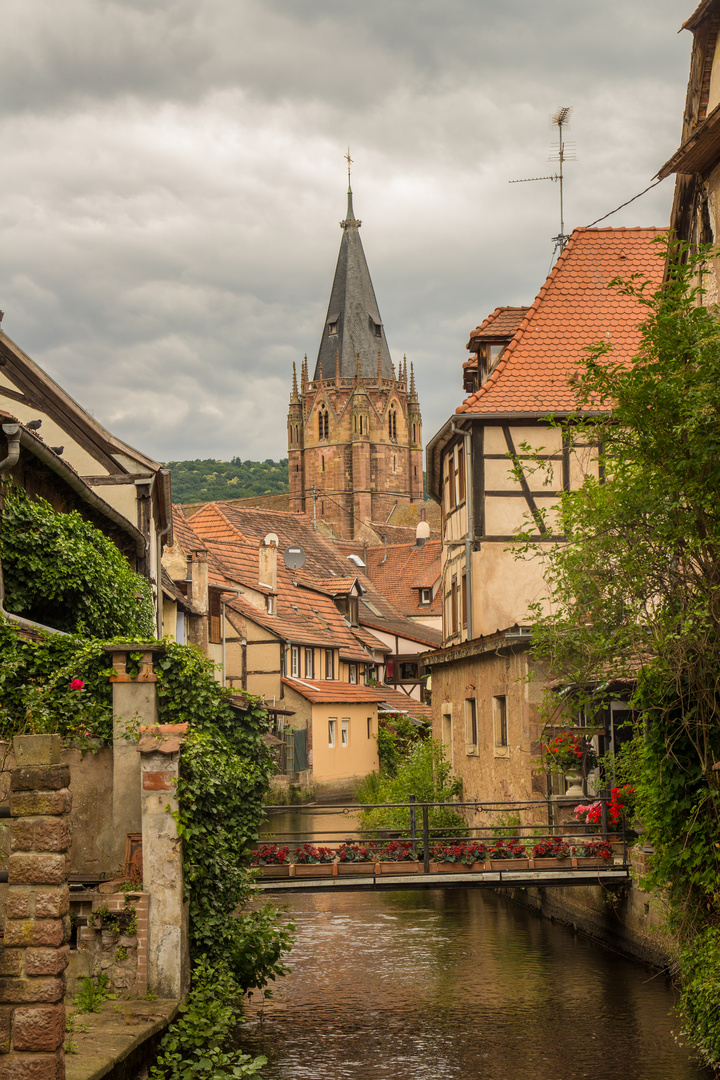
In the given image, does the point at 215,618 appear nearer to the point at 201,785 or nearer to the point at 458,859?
the point at 458,859

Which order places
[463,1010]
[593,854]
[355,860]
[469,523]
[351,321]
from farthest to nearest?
[351,321] → [469,523] → [593,854] → [355,860] → [463,1010]

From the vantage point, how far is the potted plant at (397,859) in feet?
49.4

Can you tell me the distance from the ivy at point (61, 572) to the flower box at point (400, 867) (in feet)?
14.7

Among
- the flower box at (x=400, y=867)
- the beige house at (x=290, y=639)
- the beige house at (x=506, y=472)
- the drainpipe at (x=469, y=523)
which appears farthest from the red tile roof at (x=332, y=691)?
the flower box at (x=400, y=867)

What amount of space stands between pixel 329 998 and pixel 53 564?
19.0ft

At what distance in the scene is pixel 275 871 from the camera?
1480 centimetres

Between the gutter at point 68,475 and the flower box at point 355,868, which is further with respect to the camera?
the flower box at point 355,868

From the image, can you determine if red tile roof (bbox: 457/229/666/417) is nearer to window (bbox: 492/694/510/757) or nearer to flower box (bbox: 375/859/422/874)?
window (bbox: 492/694/510/757)

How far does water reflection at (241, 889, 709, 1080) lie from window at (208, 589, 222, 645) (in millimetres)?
19088

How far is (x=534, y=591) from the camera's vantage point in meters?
23.3

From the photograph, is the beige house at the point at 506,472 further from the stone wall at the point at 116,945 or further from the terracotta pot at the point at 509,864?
the stone wall at the point at 116,945

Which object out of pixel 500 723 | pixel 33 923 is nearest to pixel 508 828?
pixel 500 723

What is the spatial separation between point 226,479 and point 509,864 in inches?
5915

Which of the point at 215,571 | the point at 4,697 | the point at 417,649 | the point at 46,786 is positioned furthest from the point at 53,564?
the point at 417,649
